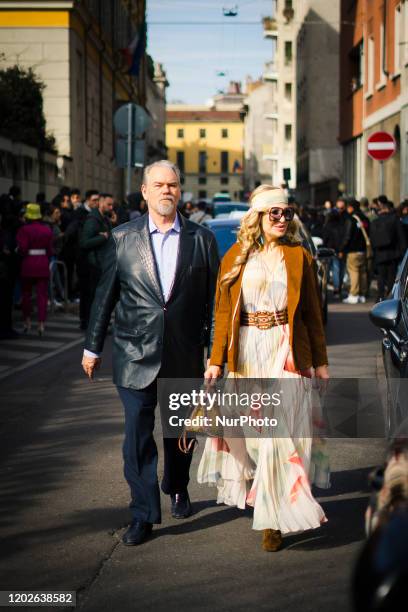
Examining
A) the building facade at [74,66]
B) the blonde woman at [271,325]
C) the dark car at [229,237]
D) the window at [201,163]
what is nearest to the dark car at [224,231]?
the dark car at [229,237]

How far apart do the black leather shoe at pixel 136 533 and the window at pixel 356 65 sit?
34.9 meters

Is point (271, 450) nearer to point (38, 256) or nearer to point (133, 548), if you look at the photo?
point (133, 548)

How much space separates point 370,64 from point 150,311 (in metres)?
32.3

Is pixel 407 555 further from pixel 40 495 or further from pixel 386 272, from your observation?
pixel 386 272

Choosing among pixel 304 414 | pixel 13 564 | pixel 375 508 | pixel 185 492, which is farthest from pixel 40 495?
pixel 375 508

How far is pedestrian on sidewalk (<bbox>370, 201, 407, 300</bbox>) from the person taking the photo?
19.0 m

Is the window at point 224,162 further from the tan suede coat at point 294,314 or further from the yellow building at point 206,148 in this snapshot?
the tan suede coat at point 294,314

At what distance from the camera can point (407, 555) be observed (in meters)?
1.95

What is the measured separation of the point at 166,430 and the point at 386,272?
46.0ft

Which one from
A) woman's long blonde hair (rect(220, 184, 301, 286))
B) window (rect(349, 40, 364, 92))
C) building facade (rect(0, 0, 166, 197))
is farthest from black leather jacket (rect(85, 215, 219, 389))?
window (rect(349, 40, 364, 92))

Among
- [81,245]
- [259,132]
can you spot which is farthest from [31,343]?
[259,132]

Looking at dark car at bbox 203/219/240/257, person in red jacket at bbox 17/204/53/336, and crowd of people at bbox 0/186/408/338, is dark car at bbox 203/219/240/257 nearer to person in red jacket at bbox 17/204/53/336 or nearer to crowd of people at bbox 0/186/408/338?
crowd of people at bbox 0/186/408/338

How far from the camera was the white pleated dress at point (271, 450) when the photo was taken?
5371 mm

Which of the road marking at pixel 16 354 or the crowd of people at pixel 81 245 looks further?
the crowd of people at pixel 81 245
